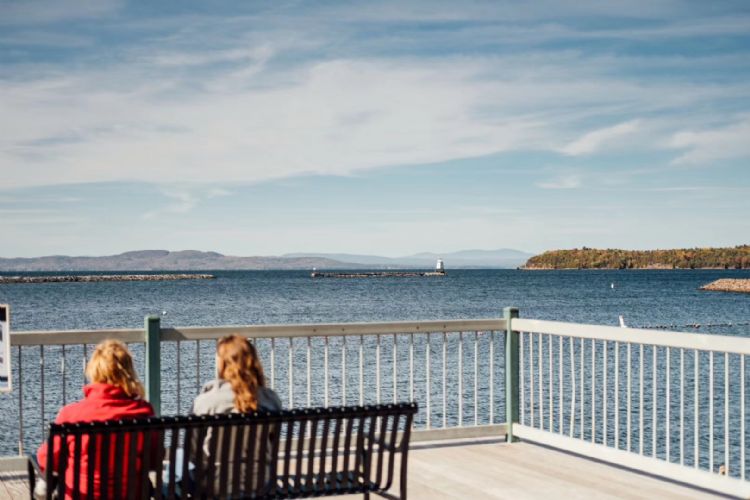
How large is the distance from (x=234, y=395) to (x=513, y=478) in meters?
3.02

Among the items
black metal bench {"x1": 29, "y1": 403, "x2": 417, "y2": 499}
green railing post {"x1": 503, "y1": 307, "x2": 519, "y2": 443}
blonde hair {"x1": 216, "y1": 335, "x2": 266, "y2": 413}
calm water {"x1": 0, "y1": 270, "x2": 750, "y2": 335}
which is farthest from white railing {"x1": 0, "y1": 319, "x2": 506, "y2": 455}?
calm water {"x1": 0, "y1": 270, "x2": 750, "y2": 335}

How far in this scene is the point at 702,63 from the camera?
39344 millimetres

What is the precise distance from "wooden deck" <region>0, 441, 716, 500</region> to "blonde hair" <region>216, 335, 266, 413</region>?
2044 mm

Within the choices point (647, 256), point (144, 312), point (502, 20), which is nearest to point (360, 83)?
point (502, 20)

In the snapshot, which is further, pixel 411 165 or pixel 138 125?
pixel 411 165

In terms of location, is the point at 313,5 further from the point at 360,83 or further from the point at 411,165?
the point at 411,165

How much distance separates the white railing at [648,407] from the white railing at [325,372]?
701 millimetres

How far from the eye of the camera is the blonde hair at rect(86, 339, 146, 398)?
13.3 feet

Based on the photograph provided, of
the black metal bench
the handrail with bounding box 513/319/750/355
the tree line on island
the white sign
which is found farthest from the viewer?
the tree line on island

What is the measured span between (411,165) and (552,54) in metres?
36.3

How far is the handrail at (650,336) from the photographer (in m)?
5.79

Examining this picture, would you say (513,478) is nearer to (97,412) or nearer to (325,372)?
(325,372)

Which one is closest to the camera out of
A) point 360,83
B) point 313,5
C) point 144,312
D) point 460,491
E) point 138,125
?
point 460,491

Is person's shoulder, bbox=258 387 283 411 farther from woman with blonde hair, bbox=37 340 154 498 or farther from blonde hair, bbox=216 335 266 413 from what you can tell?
woman with blonde hair, bbox=37 340 154 498
